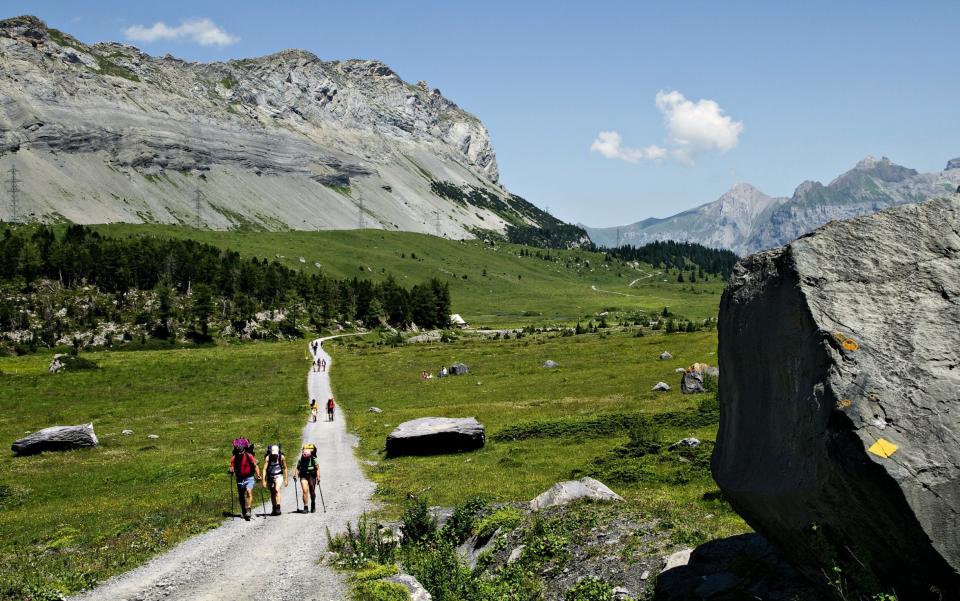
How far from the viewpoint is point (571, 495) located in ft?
76.3

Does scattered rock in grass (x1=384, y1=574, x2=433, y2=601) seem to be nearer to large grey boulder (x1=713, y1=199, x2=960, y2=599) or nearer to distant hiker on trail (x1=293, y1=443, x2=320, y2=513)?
large grey boulder (x1=713, y1=199, x2=960, y2=599)

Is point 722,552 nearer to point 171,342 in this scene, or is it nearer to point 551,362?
point 551,362

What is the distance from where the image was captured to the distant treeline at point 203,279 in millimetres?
148375

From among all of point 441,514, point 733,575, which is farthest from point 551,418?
point 733,575

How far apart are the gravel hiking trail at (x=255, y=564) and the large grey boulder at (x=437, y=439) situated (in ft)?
30.8

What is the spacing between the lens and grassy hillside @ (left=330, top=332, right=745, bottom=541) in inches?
1093

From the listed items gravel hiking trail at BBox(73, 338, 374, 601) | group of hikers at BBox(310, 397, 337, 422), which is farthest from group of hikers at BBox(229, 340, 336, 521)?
group of hikers at BBox(310, 397, 337, 422)

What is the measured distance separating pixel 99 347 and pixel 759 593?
5351 inches

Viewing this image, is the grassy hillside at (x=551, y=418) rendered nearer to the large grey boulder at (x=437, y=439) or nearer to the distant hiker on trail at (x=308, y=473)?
the large grey boulder at (x=437, y=439)

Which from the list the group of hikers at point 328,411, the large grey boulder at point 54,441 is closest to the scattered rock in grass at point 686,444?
the group of hikers at point 328,411

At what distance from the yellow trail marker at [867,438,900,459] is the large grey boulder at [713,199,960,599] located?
0.02 metres

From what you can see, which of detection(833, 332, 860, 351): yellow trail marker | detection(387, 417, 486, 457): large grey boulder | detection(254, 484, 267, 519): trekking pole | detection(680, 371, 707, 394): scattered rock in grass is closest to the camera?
detection(833, 332, 860, 351): yellow trail marker

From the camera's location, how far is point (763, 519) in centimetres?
1205

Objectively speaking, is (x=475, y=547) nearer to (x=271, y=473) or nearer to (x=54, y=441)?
(x=271, y=473)
